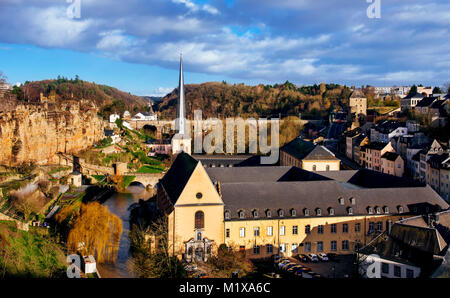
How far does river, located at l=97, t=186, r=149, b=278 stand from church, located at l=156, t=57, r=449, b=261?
2989mm

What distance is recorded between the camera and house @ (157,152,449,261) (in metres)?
23.0

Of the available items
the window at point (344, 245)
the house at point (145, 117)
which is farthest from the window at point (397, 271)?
the house at point (145, 117)

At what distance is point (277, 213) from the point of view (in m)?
24.2

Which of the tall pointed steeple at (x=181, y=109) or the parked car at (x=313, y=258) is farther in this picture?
the tall pointed steeple at (x=181, y=109)

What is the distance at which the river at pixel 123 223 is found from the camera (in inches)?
852

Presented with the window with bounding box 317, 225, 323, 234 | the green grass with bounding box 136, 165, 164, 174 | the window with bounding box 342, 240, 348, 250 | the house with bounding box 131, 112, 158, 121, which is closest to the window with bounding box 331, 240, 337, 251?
the window with bounding box 342, 240, 348, 250

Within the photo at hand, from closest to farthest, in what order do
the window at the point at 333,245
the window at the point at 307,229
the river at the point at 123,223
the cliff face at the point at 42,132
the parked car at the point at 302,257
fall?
the river at the point at 123,223 → the parked car at the point at 302,257 → the window at the point at 307,229 → the window at the point at 333,245 → the cliff face at the point at 42,132

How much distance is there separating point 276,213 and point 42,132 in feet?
90.9

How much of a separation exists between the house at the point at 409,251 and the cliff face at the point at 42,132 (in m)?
27.8

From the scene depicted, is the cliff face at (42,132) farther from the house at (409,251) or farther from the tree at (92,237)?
the house at (409,251)

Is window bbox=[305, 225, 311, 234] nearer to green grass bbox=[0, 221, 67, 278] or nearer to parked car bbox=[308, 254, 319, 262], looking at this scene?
parked car bbox=[308, 254, 319, 262]
